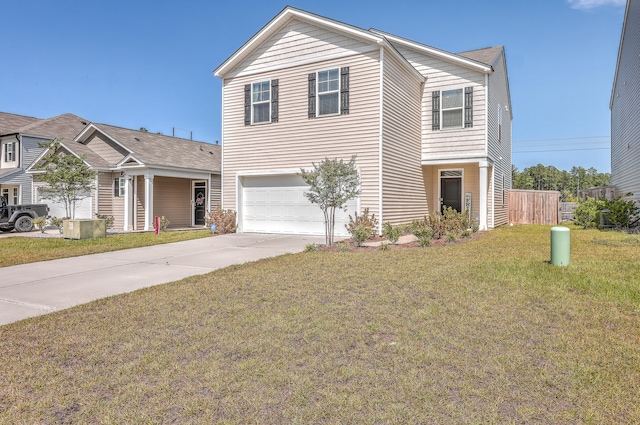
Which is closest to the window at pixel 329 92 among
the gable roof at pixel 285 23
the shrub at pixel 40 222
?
the gable roof at pixel 285 23

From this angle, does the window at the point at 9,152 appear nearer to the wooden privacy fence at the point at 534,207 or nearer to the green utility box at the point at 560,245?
the green utility box at the point at 560,245

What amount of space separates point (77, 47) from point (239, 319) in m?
20.9

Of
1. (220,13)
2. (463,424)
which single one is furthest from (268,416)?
(220,13)

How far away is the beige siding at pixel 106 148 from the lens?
19328 millimetres

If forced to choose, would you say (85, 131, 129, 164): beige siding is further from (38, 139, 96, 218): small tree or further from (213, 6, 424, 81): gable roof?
(213, 6, 424, 81): gable roof

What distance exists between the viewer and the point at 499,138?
55.7 feet

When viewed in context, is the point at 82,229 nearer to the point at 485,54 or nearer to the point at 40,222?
the point at 40,222

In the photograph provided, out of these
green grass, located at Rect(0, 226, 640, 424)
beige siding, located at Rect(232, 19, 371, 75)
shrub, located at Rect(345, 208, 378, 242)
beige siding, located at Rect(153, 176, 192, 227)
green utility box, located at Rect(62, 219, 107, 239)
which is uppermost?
beige siding, located at Rect(232, 19, 371, 75)

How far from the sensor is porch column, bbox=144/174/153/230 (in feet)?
57.4

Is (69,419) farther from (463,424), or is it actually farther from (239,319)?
(463,424)

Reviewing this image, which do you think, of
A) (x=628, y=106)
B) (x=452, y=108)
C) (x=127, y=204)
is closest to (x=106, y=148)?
(x=127, y=204)

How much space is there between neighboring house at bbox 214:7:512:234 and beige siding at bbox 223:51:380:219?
37mm

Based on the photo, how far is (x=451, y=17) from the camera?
16.6 meters

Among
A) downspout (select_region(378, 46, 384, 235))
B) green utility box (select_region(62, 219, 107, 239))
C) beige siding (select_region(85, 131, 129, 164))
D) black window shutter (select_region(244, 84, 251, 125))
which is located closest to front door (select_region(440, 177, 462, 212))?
downspout (select_region(378, 46, 384, 235))
